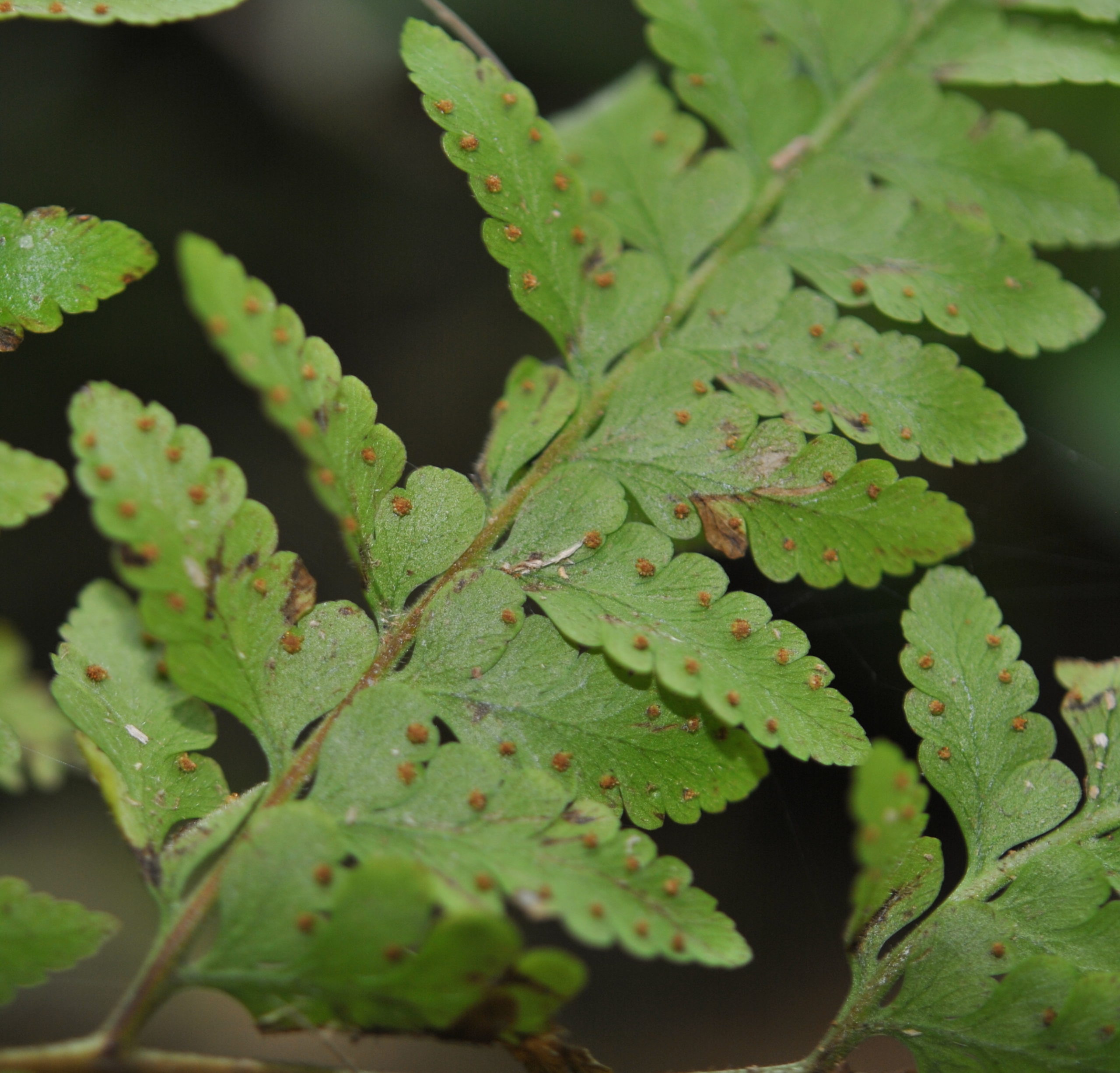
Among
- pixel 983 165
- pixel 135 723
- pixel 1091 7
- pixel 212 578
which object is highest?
pixel 1091 7

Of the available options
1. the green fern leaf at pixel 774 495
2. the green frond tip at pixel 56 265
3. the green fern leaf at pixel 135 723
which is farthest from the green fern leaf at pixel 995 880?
the green frond tip at pixel 56 265

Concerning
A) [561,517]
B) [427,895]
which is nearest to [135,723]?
[427,895]

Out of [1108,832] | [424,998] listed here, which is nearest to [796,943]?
[1108,832]

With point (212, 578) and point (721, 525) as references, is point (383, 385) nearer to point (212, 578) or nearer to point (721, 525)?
point (721, 525)

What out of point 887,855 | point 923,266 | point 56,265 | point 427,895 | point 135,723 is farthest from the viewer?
point 923,266

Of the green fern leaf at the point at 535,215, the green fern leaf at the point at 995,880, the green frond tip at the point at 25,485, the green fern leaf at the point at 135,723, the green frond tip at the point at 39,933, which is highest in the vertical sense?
the green fern leaf at the point at 535,215

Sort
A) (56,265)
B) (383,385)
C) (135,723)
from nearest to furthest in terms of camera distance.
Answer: (135,723)
(56,265)
(383,385)

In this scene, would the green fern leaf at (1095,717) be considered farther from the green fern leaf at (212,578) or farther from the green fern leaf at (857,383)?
the green fern leaf at (212,578)
